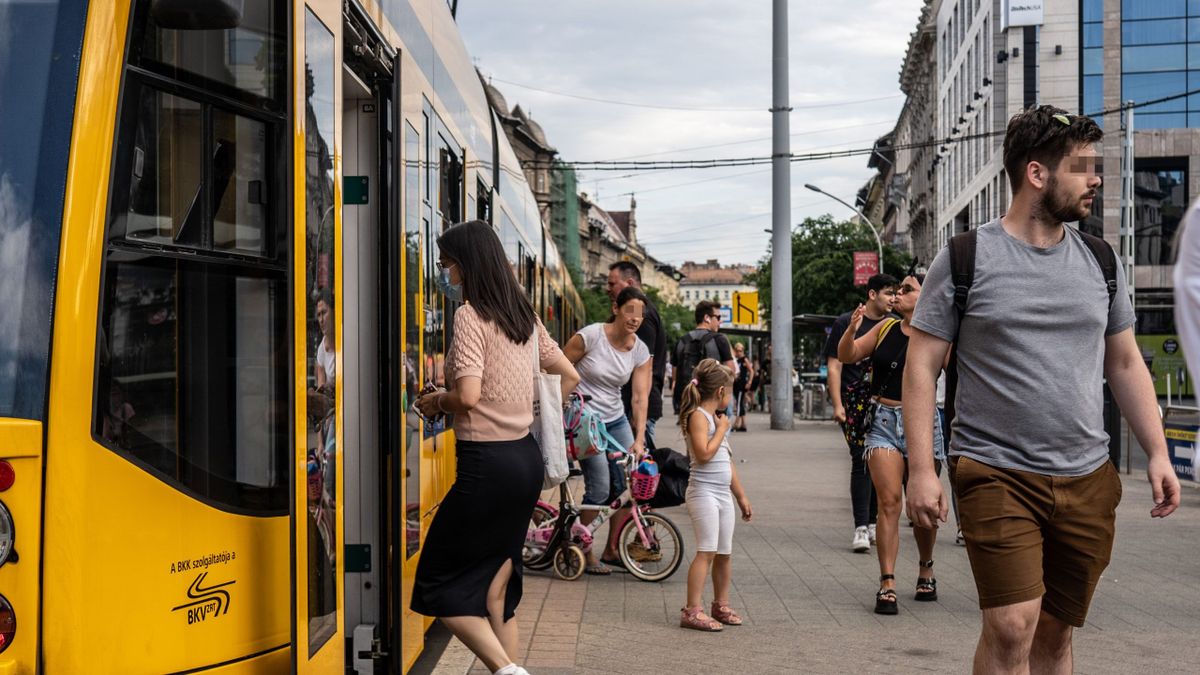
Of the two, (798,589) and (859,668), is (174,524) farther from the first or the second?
(798,589)

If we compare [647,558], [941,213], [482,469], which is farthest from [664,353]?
[941,213]

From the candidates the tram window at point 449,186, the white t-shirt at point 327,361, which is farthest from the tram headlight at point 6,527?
the tram window at point 449,186

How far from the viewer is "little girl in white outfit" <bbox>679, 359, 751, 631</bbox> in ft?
23.9

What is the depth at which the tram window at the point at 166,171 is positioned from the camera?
365 cm

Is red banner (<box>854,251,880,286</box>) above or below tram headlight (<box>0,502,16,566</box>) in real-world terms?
above

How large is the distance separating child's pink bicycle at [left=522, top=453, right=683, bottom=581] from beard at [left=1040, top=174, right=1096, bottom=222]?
4721 millimetres

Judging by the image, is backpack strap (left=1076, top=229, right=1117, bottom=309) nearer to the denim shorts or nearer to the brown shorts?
the brown shorts

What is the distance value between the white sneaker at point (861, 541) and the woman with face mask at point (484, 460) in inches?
215

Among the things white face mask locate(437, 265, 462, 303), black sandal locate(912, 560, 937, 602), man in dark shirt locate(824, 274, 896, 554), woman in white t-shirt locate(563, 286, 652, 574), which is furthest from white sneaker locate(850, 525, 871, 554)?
white face mask locate(437, 265, 462, 303)

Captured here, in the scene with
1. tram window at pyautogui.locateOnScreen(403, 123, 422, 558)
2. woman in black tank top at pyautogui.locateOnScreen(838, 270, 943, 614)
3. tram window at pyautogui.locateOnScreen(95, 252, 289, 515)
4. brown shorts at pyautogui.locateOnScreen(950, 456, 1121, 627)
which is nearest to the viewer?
tram window at pyautogui.locateOnScreen(95, 252, 289, 515)

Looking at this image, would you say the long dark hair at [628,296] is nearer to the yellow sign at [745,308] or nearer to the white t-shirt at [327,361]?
the white t-shirt at [327,361]

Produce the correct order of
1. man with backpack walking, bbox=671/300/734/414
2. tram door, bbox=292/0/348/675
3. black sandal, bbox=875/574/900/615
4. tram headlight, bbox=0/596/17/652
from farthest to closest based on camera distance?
man with backpack walking, bbox=671/300/734/414 → black sandal, bbox=875/574/900/615 → tram door, bbox=292/0/348/675 → tram headlight, bbox=0/596/17/652

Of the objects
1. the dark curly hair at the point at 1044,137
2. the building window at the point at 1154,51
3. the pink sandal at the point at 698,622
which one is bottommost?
the pink sandal at the point at 698,622

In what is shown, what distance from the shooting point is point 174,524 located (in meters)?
3.71
